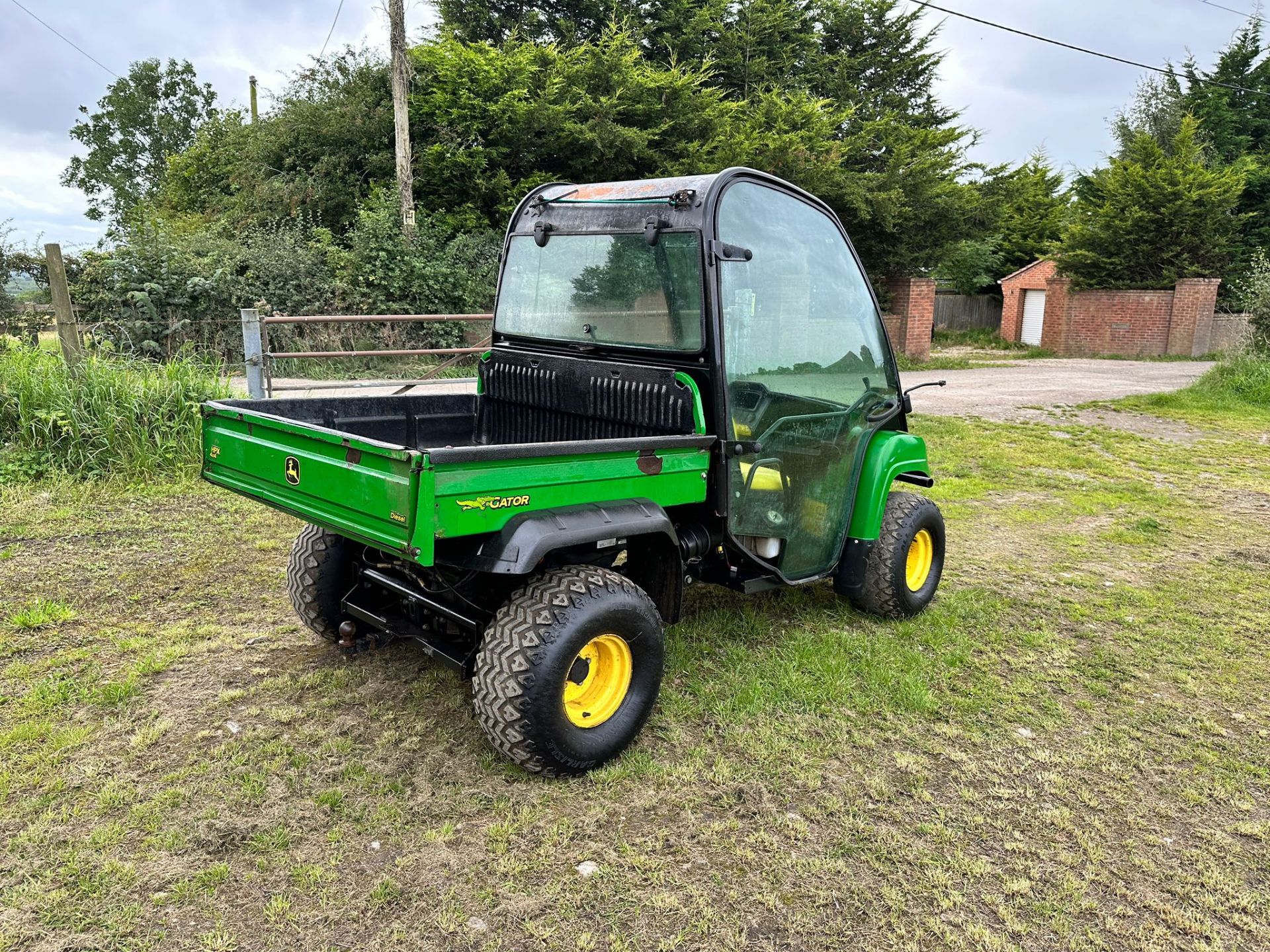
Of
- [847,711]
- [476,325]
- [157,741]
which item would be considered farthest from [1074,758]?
[476,325]

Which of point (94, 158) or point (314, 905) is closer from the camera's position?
point (314, 905)

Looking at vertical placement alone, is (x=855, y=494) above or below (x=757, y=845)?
above

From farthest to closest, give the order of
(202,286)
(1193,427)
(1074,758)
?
(202,286), (1193,427), (1074,758)

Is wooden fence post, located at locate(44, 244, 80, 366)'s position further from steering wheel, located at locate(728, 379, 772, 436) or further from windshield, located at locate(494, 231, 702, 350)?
steering wheel, located at locate(728, 379, 772, 436)

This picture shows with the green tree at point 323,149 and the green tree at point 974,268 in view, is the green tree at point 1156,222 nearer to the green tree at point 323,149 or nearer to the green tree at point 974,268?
the green tree at point 974,268

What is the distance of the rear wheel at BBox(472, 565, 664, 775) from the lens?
2.90 metres

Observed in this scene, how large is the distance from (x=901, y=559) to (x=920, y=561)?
0.45 meters

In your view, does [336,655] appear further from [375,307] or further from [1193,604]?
[375,307]

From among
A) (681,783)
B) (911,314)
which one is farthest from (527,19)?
(681,783)

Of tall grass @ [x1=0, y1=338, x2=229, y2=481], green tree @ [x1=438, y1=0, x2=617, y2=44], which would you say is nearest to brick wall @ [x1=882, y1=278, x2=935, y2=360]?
green tree @ [x1=438, y1=0, x2=617, y2=44]

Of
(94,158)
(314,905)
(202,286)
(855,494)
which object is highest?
(94,158)

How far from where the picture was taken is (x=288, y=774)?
10.0 feet

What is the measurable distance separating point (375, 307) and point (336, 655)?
11.3 meters

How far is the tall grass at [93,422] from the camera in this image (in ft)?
21.5
